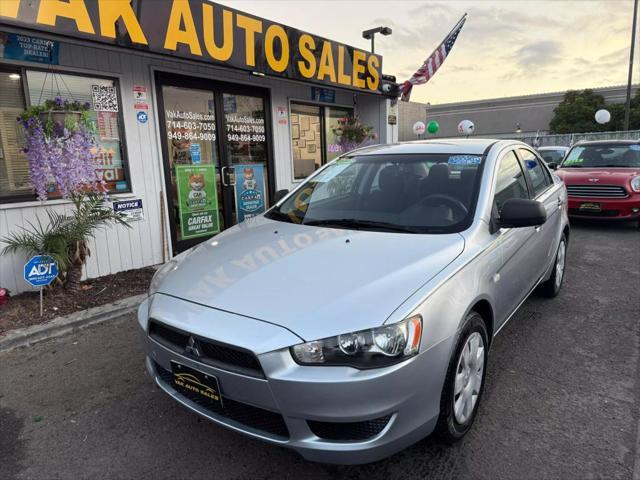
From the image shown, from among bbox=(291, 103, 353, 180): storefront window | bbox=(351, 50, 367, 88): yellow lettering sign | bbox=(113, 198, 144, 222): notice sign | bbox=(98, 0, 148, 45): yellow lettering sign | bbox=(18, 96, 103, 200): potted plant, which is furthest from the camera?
bbox=(291, 103, 353, 180): storefront window

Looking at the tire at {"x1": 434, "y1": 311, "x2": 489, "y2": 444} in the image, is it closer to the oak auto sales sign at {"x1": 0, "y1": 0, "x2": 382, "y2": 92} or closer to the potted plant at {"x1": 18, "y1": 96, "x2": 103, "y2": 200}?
the potted plant at {"x1": 18, "y1": 96, "x2": 103, "y2": 200}

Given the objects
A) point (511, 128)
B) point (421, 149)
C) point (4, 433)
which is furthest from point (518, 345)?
point (511, 128)

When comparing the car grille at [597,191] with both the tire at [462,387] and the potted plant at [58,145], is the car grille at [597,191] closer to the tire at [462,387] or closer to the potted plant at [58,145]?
the tire at [462,387]

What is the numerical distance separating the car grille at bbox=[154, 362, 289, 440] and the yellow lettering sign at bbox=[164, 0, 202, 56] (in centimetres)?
421

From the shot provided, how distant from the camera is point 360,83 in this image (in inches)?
318

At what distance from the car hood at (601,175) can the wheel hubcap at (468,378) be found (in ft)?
24.0

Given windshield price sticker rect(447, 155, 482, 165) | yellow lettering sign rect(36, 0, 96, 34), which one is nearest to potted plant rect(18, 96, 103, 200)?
yellow lettering sign rect(36, 0, 96, 34)

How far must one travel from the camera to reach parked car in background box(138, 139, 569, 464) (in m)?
1.85

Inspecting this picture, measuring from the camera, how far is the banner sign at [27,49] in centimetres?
448

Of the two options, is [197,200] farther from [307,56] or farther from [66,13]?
[66,13]

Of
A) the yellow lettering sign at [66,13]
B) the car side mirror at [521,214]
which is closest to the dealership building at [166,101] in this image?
the yellow lettering sign at [66,13]

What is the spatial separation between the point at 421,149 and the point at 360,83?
5.05m

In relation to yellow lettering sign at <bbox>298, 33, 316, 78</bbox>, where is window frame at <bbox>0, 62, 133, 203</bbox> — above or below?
below

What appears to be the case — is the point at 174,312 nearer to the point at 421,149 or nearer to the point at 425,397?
the point at 425,397
